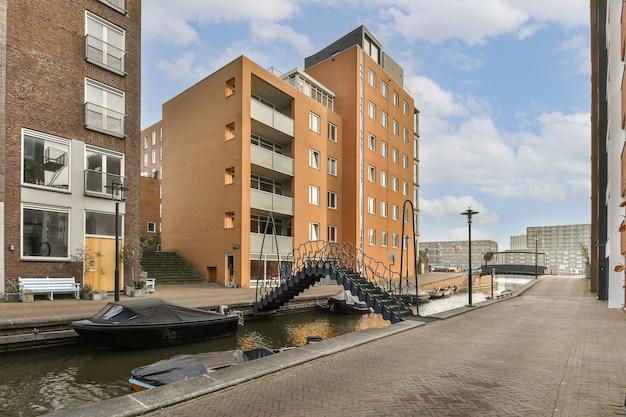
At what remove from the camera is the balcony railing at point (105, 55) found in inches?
750

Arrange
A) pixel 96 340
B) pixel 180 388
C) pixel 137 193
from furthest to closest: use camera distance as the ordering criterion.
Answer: pixel 137 193 < pixel 96 340 < pixel 180 388

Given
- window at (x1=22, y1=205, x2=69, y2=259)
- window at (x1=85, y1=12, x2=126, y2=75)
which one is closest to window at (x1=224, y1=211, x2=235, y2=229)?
window at (x1=22, y1=205, x2=69, y2=259)

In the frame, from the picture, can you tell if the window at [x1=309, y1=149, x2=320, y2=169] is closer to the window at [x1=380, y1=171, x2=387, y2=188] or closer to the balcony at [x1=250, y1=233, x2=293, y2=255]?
the balcony at [x1=250, y1=233, x2=293, y2=255]

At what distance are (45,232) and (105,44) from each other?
951cm

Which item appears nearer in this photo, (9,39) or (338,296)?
(9,39)

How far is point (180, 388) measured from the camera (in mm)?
6168

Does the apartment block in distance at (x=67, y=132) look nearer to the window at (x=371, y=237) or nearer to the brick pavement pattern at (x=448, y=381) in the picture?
the brick pavement pattern at (x=448, y=381)

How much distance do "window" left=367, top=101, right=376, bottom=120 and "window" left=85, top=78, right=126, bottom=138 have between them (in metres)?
22.5

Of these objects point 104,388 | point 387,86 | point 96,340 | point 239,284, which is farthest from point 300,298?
point 387,86

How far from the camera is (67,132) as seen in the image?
59.2 ft

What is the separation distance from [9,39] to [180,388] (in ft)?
56.5

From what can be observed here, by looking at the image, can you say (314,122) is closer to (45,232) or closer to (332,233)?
(332,233)

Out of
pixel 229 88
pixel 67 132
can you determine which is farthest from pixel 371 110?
pixel 67 132

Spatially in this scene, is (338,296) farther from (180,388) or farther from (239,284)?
(180,388)
